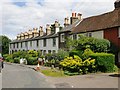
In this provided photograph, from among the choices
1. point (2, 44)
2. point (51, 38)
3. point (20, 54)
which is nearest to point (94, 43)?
point (51, 38)

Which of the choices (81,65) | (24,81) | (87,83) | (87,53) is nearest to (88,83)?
(87,83)

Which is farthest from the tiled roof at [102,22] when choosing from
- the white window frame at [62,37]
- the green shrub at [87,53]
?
the green shrub at [87,53]

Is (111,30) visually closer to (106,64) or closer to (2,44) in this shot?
(106,64)

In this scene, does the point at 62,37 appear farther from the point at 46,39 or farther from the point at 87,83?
the point at 87,83

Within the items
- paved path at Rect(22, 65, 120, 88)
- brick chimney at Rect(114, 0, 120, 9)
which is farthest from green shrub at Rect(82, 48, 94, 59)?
brick chimney at Rect(114, 0, 120, 9)

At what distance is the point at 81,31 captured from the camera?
3991 cm

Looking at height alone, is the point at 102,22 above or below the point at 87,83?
above

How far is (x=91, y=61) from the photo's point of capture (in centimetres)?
2572

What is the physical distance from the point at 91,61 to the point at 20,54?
35.2 meters

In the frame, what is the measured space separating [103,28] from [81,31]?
6.00 metres

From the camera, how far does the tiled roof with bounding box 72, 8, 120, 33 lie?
111ft

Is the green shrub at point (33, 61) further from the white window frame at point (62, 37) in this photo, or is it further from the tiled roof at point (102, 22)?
the tiled roof at point (102, 22)

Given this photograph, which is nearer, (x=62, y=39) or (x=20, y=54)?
(x=62, y=39)

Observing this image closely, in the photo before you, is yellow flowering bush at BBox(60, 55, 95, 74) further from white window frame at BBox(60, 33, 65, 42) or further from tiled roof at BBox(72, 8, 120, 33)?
white window frame at BBox(60, 33, 65, 42)
